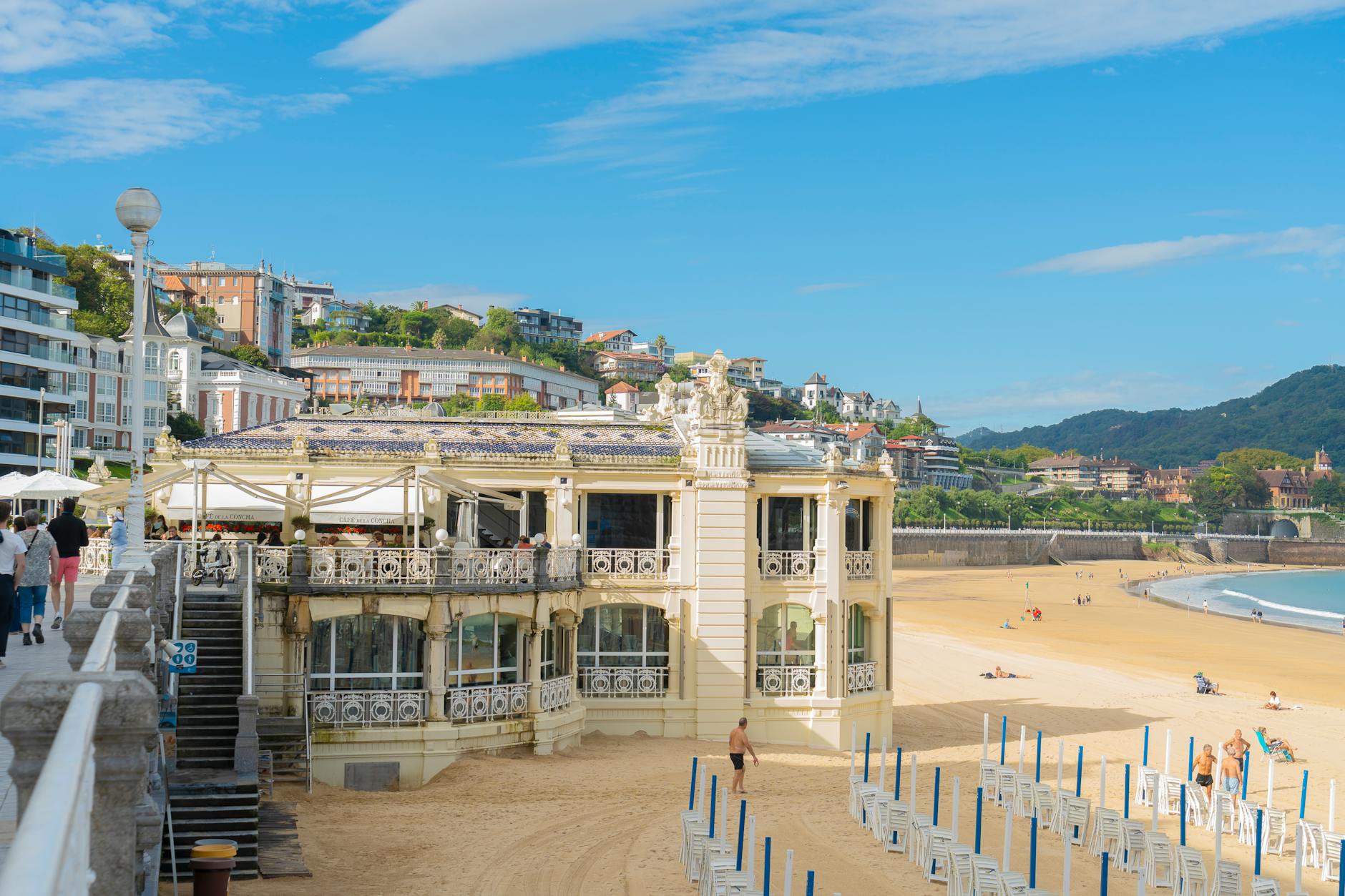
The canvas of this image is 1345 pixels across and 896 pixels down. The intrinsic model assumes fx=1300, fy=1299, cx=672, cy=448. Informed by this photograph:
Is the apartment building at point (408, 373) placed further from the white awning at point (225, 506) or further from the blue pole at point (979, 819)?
the blue pole at point (979, 819)

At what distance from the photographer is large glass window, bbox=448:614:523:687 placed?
2488cm

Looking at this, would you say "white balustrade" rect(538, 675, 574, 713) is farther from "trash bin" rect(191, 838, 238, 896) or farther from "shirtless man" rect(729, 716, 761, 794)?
"trash bin" rect(191, 838, 238, 896)

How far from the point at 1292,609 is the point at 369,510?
3601 inches

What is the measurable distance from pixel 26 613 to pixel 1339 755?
3134 centimetres

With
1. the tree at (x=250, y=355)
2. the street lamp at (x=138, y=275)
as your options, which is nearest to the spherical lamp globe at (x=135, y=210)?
the street lamp at (x=138, y=275)

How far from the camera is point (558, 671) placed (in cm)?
2758

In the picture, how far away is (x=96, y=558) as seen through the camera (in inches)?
1089

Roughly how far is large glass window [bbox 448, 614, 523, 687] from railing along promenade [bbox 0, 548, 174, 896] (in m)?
15.5

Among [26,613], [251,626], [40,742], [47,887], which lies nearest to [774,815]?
[251,626]

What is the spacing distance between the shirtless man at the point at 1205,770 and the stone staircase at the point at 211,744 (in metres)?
17.9

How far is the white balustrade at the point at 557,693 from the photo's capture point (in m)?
26.2

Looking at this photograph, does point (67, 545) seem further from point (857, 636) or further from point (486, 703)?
point (857, 636)

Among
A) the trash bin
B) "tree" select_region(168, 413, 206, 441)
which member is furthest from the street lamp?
"tree" select_region(168, 413, 206, 441)

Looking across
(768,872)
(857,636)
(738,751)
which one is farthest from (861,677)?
(768,872)
